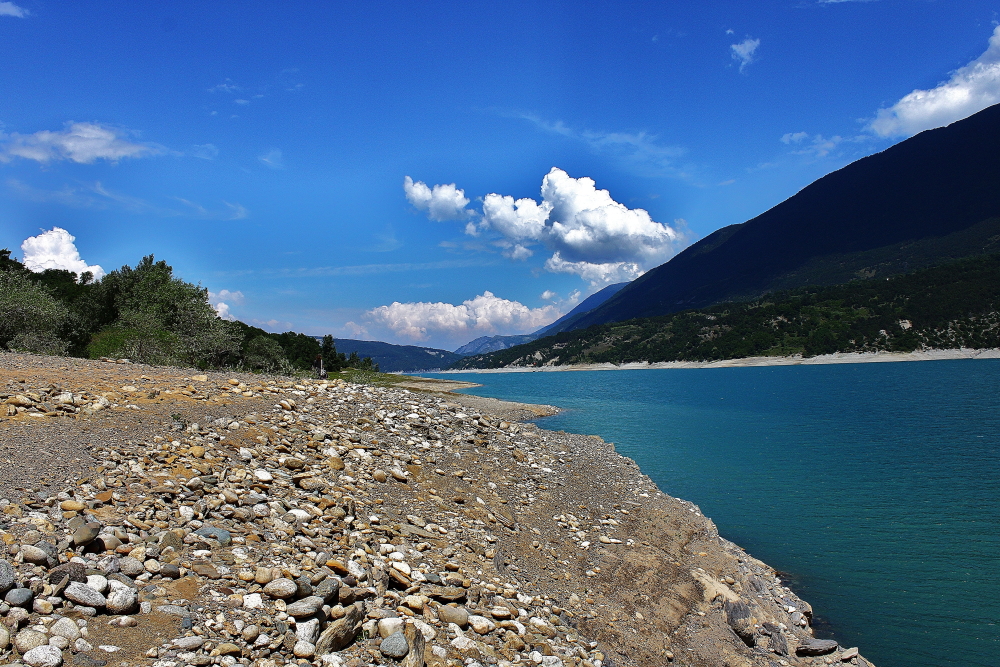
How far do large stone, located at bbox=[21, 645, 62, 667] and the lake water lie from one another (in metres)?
17.8

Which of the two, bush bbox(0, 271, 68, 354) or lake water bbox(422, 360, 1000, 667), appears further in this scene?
bush bbox(0, 271, 68, 354)

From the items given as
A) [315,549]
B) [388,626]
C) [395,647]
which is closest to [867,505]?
[388,626]

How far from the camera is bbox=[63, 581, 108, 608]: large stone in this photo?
22.3 ft

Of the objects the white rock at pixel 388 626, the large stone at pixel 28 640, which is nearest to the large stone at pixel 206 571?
the large stone at pixel 28 640

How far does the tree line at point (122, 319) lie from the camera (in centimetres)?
3297

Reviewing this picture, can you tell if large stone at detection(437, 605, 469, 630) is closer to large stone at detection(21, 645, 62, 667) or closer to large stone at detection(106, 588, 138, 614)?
large stone at detection(106, 588, 138, 614)

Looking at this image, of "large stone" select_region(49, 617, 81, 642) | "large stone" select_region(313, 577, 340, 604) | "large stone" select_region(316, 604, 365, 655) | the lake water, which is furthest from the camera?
the lake water

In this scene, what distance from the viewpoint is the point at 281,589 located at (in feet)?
25.7

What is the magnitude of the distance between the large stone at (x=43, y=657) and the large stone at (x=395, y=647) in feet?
13.1

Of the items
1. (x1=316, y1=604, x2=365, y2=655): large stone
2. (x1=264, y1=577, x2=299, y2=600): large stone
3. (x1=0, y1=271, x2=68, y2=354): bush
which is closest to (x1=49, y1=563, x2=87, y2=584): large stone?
(x1=264, y1=577, x2=299, y2=600): large stone

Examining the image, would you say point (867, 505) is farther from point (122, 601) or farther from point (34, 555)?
point (34, 555)

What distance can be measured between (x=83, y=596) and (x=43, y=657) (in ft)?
3.97

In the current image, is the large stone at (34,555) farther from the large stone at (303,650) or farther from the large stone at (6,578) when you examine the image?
the large stone at (303,650)

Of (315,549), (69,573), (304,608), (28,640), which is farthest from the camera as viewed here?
(315,549)
